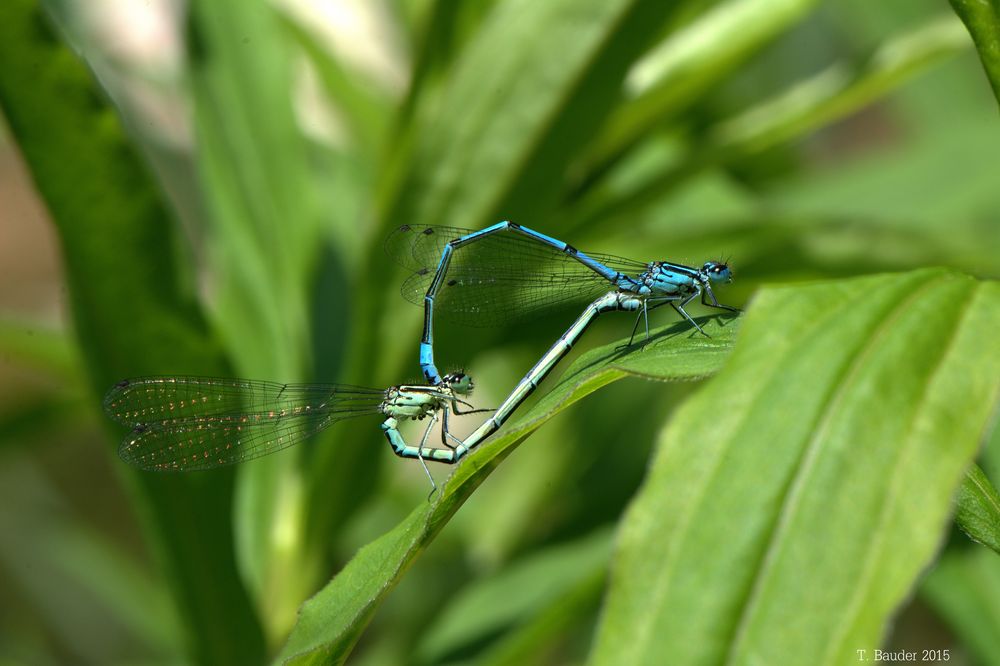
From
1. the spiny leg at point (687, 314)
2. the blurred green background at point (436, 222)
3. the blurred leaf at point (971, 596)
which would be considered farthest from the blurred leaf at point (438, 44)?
the blurred leaf at point (971, 596)

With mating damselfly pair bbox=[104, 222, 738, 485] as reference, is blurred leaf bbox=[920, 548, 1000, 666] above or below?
below

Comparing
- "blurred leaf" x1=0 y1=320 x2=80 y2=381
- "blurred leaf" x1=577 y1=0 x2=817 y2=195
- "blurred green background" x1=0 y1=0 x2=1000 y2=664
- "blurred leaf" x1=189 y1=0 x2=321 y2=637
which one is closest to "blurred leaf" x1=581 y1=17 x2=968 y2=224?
"blurred green background" x1=0 y1=0 x2=1000 y2=664

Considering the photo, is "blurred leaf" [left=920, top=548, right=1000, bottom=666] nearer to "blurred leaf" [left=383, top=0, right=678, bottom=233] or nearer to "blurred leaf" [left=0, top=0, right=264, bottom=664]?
"blurred leaf" [left=383, top=0, right=678, bottom=233]

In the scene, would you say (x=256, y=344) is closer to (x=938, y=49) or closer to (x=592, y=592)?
(x=592, y=592)

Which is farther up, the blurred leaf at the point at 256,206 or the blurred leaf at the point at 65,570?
the blurred leaf at the point at 256,206

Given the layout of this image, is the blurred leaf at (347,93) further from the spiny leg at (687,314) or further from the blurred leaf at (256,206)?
the spiny leg at (687,314)

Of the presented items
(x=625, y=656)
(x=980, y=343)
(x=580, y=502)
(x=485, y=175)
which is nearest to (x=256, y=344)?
(x=485, y=175)
